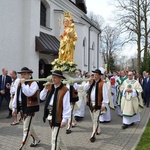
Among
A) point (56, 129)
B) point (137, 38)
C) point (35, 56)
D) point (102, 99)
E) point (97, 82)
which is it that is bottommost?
point (56, 129)

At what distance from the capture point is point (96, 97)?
273 inches

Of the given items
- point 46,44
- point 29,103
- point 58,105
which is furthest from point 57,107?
point 46,44

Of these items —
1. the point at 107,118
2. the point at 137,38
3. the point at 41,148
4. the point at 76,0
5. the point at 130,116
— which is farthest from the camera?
the point at 137,38

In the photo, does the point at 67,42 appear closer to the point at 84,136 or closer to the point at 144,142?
the point at 84,136

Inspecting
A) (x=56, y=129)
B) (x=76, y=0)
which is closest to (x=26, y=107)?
(x=56, y=129)

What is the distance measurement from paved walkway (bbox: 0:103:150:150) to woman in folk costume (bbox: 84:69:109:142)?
45 cm

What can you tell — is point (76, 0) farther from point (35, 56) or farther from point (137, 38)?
point (35, 56)

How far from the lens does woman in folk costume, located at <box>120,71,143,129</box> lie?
8680 mm

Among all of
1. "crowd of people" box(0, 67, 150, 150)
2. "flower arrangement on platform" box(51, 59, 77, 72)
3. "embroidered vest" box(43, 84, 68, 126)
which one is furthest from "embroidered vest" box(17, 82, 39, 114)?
"flower arrangement on platform" box(51, 59, 77, 72)

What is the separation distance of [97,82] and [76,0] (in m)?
22.2

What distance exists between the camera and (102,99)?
695cm

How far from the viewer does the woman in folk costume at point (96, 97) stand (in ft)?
22.4

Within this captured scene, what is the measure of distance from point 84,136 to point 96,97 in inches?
51.8

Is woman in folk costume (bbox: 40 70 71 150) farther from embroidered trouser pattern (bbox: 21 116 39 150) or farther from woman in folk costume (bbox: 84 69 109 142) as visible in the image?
woman in folk costume (bbox: 84 69 109 142)
